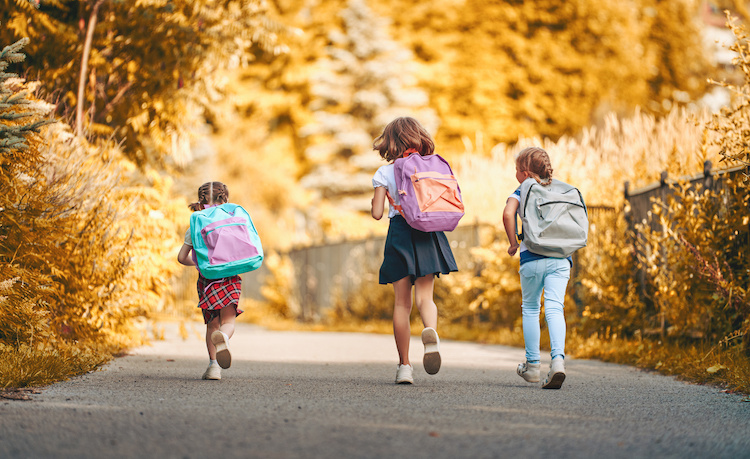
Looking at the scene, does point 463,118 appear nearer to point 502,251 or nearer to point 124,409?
point 502,251

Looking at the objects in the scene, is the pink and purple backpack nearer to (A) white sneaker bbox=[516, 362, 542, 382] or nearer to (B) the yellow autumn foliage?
(A) white sneaker bbox=[516, 362, 542, 382]

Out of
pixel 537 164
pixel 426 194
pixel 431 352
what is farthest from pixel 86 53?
pixel 431 352

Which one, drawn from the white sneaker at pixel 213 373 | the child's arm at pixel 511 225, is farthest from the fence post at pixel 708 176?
the white sneaker at pixel 213 373

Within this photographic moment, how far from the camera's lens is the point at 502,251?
1023cm

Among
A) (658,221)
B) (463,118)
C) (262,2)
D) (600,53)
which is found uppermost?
(600,53)

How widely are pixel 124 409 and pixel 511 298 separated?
6.76m

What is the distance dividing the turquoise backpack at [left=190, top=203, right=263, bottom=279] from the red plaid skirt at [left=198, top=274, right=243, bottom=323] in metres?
0.13

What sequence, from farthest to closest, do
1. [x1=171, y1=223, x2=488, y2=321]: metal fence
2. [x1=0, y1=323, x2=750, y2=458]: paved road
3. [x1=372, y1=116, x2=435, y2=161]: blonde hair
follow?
[x1=171, y1=223, x2=488, y2=321]: metal fence < [x1=372, y1=116, x2=435, y2=161]: blonde hair < [x1=0, y1=323, x2=750, y2=458]: paved road

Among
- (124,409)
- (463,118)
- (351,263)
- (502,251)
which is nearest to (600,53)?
(463,118)

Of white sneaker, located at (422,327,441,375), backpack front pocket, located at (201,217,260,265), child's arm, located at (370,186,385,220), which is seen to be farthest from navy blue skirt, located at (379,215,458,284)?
backpack front pocket, located at (201,217,260,265)

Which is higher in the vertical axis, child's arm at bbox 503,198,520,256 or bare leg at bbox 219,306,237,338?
child's arm at bbox 503,198,520,256

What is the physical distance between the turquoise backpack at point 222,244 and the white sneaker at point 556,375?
79.9 inches

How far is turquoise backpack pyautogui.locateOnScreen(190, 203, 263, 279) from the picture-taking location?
5703mm

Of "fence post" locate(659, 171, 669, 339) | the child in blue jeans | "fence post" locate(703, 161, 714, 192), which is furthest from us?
"fence post" locate(659, 171, 669, 339)
